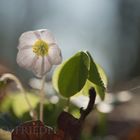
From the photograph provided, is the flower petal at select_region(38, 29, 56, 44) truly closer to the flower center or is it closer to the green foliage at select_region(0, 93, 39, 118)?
the flower center

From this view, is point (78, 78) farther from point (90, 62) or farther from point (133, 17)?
point (133, 17)

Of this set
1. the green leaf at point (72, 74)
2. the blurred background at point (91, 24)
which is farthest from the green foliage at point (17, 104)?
the blurred background at point (91, 24)

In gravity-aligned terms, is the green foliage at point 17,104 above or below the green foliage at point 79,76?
below

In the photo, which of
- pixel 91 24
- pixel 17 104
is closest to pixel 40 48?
pixel 17 104

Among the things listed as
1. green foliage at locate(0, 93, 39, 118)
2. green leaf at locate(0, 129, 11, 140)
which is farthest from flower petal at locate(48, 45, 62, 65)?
green foliage at locate(0, 93, 39, 118)

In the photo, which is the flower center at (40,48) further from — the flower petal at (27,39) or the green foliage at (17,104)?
the green foliage at (17,104)

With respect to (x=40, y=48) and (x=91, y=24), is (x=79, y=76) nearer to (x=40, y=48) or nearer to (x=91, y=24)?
(x=40, y=48)
